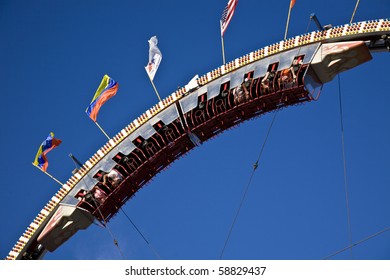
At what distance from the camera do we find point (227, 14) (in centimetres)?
5331

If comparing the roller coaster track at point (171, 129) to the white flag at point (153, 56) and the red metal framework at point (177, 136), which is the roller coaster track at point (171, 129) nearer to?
the red metal framework at point (177, 136)

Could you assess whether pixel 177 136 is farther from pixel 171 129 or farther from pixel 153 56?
pixel 153 56

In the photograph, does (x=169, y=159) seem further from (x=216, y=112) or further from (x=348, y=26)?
(x=348, y=26)

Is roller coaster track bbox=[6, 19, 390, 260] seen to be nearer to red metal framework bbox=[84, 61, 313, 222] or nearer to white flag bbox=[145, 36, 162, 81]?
red metal framework bbox=[84, 61, 313, 222]

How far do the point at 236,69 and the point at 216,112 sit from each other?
2.91 meters

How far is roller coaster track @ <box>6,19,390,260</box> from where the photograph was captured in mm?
52469

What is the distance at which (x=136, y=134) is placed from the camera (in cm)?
5516

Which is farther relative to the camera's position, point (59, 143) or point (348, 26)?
point (59, 143)

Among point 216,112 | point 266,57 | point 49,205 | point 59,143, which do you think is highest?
point 266,57

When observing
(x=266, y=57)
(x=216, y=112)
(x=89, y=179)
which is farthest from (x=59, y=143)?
(x=266, y=57)

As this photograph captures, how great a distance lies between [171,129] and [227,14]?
786cm

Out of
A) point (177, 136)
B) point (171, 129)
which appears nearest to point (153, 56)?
point (171, 129)

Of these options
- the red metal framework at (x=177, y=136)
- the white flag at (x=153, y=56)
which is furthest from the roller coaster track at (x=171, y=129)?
the white flag at (x=153, y=56)

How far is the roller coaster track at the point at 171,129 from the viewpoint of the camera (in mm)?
→ 52469
